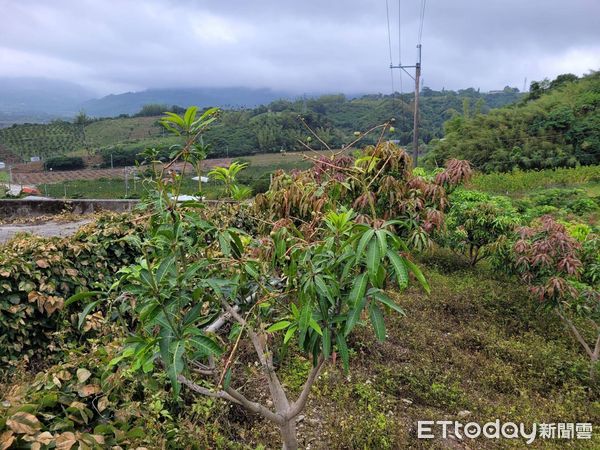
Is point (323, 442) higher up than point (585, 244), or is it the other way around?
point (585, 244)

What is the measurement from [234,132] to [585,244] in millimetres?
50347

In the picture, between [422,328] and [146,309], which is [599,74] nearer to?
[422,328]

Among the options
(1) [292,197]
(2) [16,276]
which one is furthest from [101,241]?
(1) [292,197]

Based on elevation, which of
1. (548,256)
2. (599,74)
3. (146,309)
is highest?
(599,74)

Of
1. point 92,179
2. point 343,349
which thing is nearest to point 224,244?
point 343,349

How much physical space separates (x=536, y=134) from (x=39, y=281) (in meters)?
30.8

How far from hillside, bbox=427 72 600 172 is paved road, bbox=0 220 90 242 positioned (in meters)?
22.4

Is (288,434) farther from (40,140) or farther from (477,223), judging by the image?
(40,140)

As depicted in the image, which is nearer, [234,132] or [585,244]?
[585,244]

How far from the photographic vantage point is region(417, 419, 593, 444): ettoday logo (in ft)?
9.21

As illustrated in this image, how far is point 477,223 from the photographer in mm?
5832

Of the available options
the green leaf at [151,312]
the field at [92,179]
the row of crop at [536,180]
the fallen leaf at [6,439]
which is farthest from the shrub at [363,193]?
the field at [92,179]

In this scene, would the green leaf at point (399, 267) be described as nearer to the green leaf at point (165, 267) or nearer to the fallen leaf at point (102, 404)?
the green leaf at point (165, 267)

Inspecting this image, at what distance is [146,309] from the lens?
1506 mm
